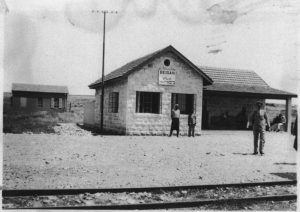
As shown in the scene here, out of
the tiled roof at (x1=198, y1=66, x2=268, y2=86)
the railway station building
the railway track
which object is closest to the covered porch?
the tiled roof at (x1=198, y1=66, x2=268, y2=86)

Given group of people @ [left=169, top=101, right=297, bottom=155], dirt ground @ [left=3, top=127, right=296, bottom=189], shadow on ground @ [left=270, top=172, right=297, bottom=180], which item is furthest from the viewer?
group of people @ [left=169, top=101, right=297, bottom=155]

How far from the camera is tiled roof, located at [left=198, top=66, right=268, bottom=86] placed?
2052cm

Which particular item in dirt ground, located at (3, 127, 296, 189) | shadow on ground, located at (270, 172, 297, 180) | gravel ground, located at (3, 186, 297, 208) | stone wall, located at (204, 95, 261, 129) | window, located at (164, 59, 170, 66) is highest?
window, located at (164, 59, 170, 66)

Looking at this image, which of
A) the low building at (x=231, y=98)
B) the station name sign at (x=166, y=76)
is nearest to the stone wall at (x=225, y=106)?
the low building at (x=231, y=98)

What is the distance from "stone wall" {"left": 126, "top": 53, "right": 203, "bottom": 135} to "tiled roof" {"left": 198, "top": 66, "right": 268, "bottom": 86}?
544cm

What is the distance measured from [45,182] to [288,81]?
6.53 m

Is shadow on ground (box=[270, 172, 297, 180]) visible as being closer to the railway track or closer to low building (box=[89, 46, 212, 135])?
the railway track

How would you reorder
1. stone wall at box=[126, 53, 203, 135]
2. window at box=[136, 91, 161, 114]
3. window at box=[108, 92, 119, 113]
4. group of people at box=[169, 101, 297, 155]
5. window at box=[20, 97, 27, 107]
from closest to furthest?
group of people at box=[169, 101, 297, 155], stone wall at box=[126, 53, 203, 135], window at box=[136, 91, 161, 114], window at box=[108, 92, 119, 113], window at box=[20, 97, 27, 107]

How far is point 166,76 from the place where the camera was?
1482 centimetres

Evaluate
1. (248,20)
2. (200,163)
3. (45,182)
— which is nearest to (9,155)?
(45,182)

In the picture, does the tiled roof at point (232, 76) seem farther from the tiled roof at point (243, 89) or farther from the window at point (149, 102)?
the window at point (149, 102)

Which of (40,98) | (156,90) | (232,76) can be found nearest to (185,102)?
(156,90)

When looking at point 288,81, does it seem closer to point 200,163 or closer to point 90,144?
point 200,163

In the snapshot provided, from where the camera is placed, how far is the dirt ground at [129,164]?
21.8 ft
